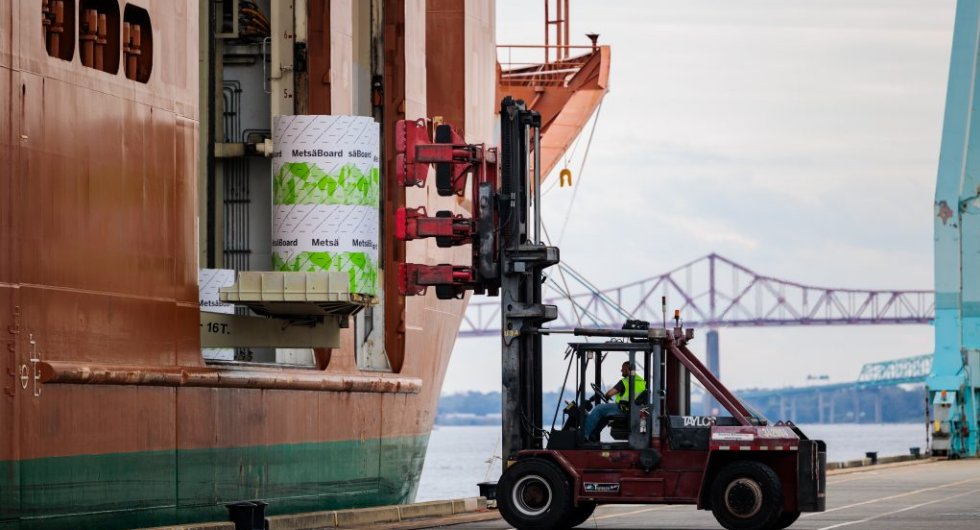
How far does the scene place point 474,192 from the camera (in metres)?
17.4

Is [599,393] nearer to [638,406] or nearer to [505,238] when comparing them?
[638,406]

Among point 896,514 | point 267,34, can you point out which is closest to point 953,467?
point 896,514

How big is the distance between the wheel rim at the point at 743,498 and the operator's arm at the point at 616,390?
143 centimetres

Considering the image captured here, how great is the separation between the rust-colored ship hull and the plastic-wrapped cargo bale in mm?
1339

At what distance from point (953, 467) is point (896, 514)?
50.9 ft

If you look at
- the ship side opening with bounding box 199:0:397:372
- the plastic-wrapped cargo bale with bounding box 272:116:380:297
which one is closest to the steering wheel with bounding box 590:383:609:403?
the ship side opening with bounding box 199:0:397:372

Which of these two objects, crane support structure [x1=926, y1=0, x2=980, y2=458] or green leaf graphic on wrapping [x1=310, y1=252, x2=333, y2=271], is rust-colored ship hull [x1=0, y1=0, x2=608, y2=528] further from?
crane support structure [x1=926, y1=0, x2=980, y2=458]

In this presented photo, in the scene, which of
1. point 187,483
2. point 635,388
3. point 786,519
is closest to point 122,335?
point 187,483

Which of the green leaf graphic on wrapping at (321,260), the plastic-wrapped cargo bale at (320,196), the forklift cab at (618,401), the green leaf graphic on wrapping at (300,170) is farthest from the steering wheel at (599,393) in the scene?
A: the green leaf graphic on wrapping at (300,170)

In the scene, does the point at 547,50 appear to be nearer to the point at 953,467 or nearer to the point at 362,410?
the point at 953,467

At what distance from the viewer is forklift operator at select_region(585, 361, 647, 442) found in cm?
1709

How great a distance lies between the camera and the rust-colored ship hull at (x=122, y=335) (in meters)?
14.9

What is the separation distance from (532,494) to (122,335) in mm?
4223

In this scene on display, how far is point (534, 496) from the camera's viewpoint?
16844 mm
